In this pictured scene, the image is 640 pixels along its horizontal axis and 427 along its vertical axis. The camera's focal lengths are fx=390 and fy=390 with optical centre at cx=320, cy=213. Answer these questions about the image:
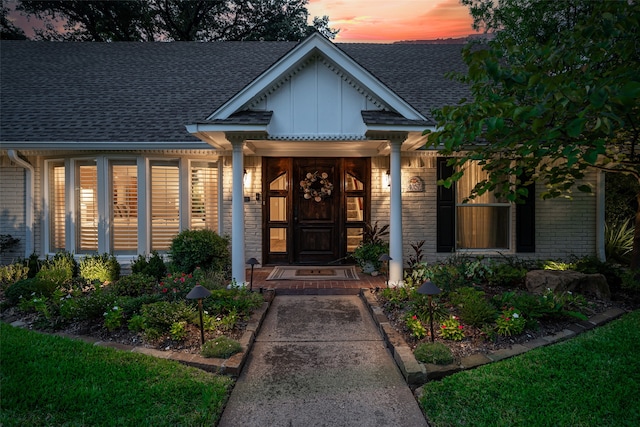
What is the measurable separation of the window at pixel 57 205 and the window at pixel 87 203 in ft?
1.52

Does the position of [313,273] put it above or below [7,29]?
below

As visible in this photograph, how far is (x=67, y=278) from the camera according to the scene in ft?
22.1

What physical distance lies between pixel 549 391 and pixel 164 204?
738cm

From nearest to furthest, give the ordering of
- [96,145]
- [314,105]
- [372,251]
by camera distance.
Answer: [314,105] → [96,145] → [372,251]

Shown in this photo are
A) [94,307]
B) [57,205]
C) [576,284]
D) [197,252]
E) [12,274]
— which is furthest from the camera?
[57,205]

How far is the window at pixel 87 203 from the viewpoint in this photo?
8148mm

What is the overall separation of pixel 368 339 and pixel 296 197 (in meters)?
4.51

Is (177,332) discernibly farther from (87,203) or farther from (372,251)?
(87,203)

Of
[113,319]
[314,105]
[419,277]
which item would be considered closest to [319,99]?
[314,105]

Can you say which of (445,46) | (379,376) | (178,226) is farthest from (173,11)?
(379,376)

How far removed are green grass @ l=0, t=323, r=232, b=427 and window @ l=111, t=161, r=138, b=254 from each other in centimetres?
405

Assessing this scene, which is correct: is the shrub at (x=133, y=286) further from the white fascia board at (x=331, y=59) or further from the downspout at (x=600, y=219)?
the downspout at (x=600, y=219)

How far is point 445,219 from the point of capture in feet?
27.6

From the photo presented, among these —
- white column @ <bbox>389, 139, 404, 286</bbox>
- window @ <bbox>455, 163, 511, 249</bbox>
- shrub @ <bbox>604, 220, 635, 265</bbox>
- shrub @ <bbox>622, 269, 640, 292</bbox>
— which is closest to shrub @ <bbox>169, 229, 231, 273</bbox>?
white column @ <bbox>389, 139, 404, 286</bbox>
